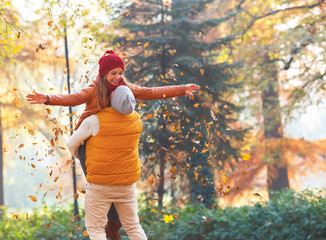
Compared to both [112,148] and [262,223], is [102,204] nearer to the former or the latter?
[112,148]

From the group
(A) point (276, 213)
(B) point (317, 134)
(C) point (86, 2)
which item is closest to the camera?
(C) point (86, 2)

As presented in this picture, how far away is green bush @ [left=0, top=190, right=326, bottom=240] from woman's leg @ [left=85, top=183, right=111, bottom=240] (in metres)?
3.17

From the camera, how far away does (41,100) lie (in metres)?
3.00

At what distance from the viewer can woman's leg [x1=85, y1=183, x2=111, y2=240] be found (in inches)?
128

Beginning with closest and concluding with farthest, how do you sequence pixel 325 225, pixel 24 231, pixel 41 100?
pixel 41 100, pixel 325 225, pixel 24 231

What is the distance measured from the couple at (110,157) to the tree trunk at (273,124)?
852 centimetres

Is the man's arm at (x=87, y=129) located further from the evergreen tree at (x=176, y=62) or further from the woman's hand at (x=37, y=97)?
the evergreen tree at (x=176, y=62)

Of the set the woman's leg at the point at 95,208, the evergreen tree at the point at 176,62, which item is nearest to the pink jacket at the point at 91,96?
the woman's leg at the point at 95,208

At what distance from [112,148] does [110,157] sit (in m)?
0.07

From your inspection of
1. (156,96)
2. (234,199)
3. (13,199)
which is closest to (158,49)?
(156,96)

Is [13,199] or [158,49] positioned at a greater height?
[158,49]

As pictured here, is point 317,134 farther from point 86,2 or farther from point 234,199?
point 86,2

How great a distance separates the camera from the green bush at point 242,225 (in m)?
6.45

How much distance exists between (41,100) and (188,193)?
7271mm
